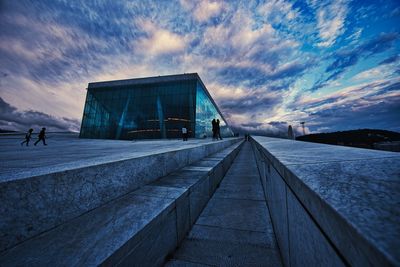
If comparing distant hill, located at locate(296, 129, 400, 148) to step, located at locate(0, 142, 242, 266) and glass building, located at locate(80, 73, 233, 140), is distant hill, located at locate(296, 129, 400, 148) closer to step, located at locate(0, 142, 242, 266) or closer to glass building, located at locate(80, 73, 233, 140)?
step, located at locate(0, 142, 242, 266)

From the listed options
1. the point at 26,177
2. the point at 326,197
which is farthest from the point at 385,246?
the point at 26,177

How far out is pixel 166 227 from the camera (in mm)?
1471

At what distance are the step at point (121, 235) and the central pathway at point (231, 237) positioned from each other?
19 cm

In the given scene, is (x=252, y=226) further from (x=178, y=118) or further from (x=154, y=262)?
(x=178, y=118)

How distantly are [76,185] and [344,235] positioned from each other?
1699 mm

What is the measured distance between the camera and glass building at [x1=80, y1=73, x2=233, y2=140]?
26031 mm

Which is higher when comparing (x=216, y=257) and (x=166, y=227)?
(x=166, y=227)

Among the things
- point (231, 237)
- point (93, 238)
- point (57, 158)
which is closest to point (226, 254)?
point (231, 237)

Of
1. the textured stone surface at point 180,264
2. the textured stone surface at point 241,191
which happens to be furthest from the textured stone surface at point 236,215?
the textured stone surface at point 180,264

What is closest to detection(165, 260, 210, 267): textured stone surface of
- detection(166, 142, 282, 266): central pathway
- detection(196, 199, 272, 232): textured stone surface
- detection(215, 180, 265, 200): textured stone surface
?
detection(166, 142, 282, 266): central pathway

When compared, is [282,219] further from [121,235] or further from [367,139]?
[367,139]

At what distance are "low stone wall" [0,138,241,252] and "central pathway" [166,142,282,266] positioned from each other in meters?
0.91

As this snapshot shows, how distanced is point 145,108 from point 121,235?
92.2 feet

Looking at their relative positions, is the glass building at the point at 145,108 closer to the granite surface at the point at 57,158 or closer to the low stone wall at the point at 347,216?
the granite surface at the point at 57,158
